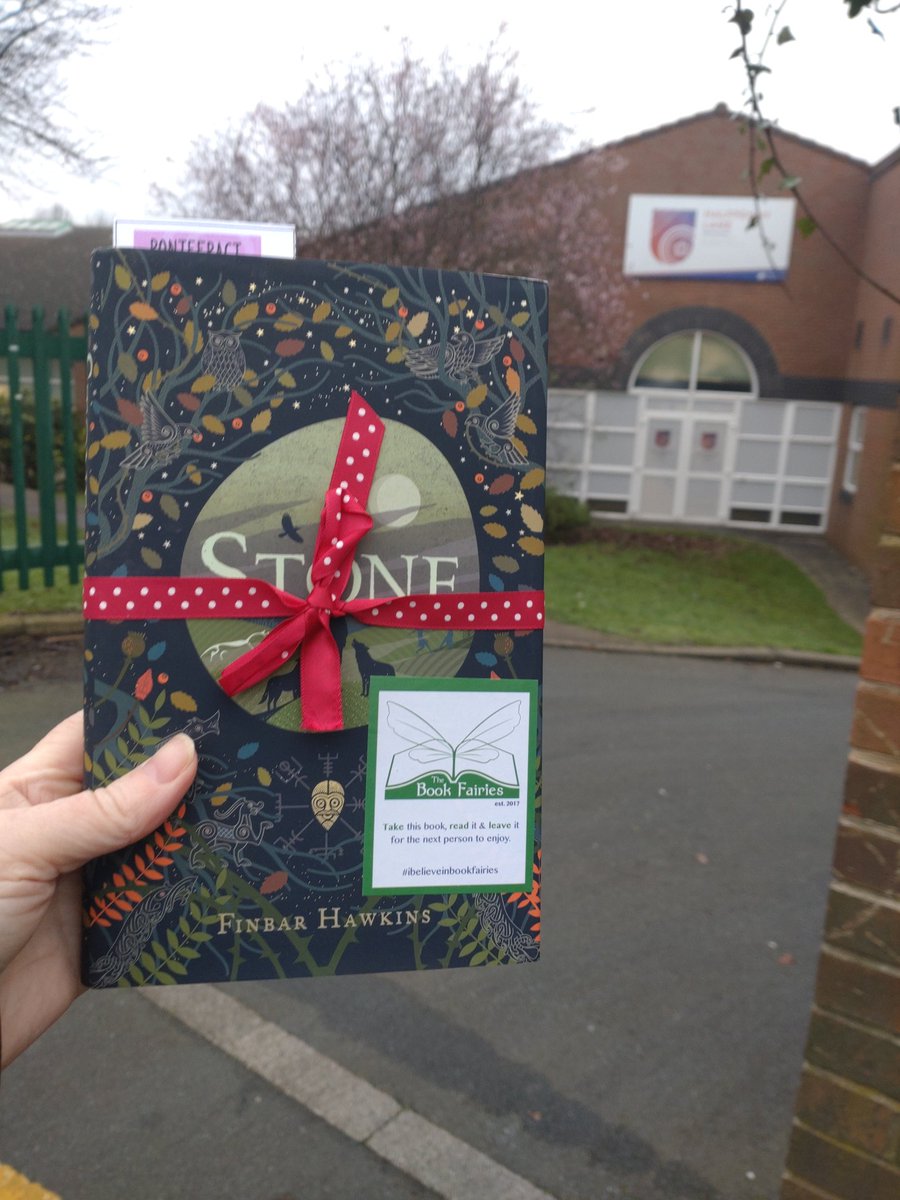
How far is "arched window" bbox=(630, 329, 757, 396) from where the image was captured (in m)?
18.0

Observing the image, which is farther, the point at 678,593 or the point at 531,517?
the point at 678,593

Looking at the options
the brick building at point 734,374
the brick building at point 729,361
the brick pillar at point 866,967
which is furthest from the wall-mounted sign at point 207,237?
the brick building at point 734,374

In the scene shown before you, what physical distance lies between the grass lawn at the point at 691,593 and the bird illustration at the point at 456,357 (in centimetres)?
838

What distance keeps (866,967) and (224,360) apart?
1.56 metres

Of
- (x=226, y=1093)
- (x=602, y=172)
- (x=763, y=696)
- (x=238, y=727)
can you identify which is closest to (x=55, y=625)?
(x=226, y=1093)

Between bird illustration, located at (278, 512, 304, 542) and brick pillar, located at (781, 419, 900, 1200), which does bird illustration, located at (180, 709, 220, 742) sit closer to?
bird illustration, located at (278, 512, 304, 542)

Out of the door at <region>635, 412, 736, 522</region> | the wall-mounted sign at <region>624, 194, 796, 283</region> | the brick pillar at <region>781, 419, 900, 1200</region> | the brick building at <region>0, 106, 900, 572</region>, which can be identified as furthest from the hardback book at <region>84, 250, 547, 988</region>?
the door at <region>635, 412, 736, 522</region>

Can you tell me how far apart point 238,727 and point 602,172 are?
17.0 metres

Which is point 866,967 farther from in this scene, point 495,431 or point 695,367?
point 695,367

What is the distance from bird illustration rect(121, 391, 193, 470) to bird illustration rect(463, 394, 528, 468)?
32 cm

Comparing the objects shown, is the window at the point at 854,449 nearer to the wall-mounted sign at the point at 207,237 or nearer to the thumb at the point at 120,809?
the wall-mounted sign at the point at 207,237

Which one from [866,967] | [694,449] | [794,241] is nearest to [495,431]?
[866,967]

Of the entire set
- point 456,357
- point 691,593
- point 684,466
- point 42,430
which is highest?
point 456,357

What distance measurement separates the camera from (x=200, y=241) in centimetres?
113
